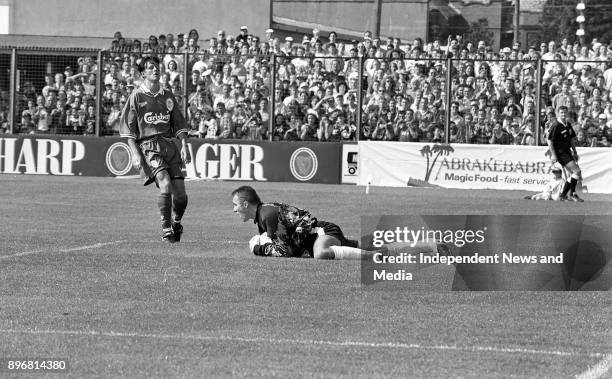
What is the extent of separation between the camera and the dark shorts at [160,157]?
14172 mm

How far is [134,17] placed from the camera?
131 feet

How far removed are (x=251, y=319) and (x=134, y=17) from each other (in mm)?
32516

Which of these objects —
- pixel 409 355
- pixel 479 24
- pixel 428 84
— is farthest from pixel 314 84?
pixel 409 355

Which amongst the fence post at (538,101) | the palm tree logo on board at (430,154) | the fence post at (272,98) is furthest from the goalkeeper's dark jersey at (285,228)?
the fence post at (272,98)

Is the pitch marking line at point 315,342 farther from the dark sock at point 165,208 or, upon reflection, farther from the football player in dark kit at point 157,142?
the football player in dark kit at point 157,142

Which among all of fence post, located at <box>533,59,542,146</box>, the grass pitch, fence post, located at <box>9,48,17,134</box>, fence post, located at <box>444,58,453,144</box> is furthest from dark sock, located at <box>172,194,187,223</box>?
fence post, located at <box>9,48,17,134</box>

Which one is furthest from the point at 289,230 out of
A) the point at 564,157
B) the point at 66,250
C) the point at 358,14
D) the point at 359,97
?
the point at 358,14

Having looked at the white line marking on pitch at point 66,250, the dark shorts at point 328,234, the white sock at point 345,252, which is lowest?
the white line marking on pitch at point 66,250

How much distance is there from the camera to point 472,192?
1016 inches

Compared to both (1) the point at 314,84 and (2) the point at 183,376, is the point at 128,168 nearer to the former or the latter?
(1) the point at 314,84

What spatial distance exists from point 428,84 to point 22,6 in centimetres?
1768

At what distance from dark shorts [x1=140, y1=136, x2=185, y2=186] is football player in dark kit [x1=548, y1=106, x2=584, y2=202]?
11.2 meters

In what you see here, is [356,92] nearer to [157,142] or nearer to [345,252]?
[157,142]

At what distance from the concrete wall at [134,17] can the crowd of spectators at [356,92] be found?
29.9ft
